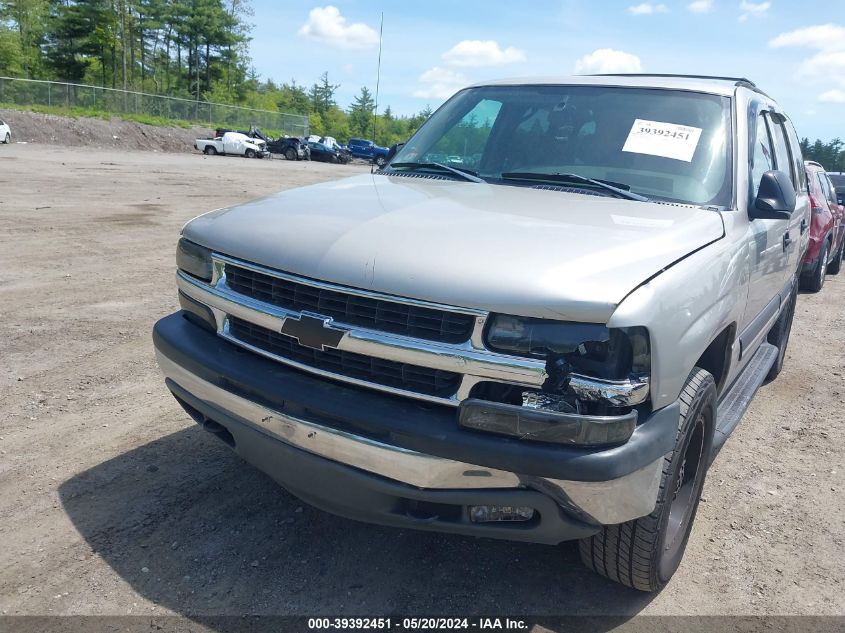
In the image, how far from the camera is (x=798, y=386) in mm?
5855

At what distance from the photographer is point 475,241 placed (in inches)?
99.4

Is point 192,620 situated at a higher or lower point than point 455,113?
lower

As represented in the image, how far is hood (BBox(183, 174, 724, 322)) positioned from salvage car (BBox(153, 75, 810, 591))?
0.04ft

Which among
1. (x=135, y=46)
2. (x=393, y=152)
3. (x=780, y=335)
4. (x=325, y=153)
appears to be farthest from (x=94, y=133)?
(x=780, y=335)

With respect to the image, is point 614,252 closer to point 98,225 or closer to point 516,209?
point 516,209

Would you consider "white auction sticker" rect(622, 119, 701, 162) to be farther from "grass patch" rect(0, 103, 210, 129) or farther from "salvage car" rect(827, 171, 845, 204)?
"grass patch" rect(0, 103, 210, 129)

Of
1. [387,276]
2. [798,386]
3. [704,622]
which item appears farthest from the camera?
[798,386]

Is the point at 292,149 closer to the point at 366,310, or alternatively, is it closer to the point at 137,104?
the point at 137,104

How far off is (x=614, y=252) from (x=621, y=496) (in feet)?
2.65

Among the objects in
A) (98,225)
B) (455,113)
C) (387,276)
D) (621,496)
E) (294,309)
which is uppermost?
(455,113)

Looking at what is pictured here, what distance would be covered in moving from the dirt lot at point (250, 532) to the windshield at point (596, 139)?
1667 millimetres

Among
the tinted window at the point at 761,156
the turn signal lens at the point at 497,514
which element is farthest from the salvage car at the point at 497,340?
the tinted window at the point at 761,156

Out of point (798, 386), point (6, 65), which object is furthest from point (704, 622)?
point (6, 65)

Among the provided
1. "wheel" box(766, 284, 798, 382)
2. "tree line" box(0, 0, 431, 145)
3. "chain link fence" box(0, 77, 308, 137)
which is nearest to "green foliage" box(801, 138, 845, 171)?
"tree line" box(0, 0, 431, 145)
